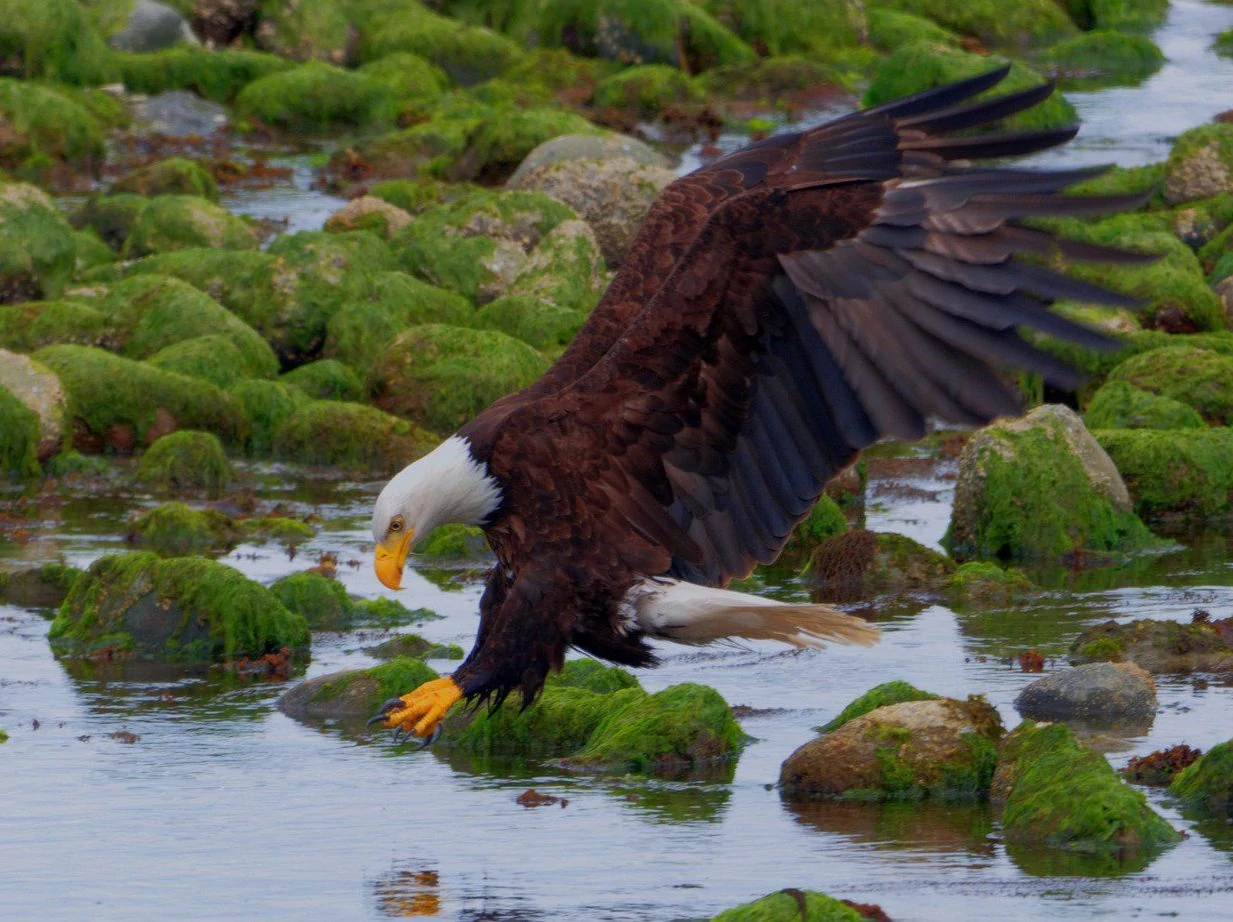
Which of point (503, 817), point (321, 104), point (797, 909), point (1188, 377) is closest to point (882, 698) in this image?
point (503, 817)

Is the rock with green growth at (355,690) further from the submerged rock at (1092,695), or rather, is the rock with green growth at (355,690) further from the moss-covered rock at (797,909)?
the moss-covered rock at (797,909)

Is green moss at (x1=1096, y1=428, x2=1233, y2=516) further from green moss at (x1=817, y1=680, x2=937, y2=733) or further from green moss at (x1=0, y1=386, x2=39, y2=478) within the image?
green moss at (x1=0, y1=386, x2=39, y2=478)

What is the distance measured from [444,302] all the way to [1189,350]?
420cm

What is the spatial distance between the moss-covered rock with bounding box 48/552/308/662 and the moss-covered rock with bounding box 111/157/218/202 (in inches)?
330

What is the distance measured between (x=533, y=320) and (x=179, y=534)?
325 cm

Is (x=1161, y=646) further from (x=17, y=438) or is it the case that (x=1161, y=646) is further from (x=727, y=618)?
(x=17, y=438)

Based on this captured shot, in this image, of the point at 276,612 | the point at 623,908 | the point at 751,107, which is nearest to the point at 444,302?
the point at 276,612

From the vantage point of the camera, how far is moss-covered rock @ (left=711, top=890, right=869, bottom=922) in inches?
205

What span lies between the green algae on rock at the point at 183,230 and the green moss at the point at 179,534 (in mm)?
4706

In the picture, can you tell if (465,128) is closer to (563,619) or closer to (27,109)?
(27,109)

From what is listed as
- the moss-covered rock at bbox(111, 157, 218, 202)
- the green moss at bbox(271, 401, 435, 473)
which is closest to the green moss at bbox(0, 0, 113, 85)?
the moss-covered rock at bbox(111, 157, 218, 202)

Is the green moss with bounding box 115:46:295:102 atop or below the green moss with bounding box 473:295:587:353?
atop

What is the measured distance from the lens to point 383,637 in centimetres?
877

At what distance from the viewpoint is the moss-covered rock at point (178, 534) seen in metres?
10.1
